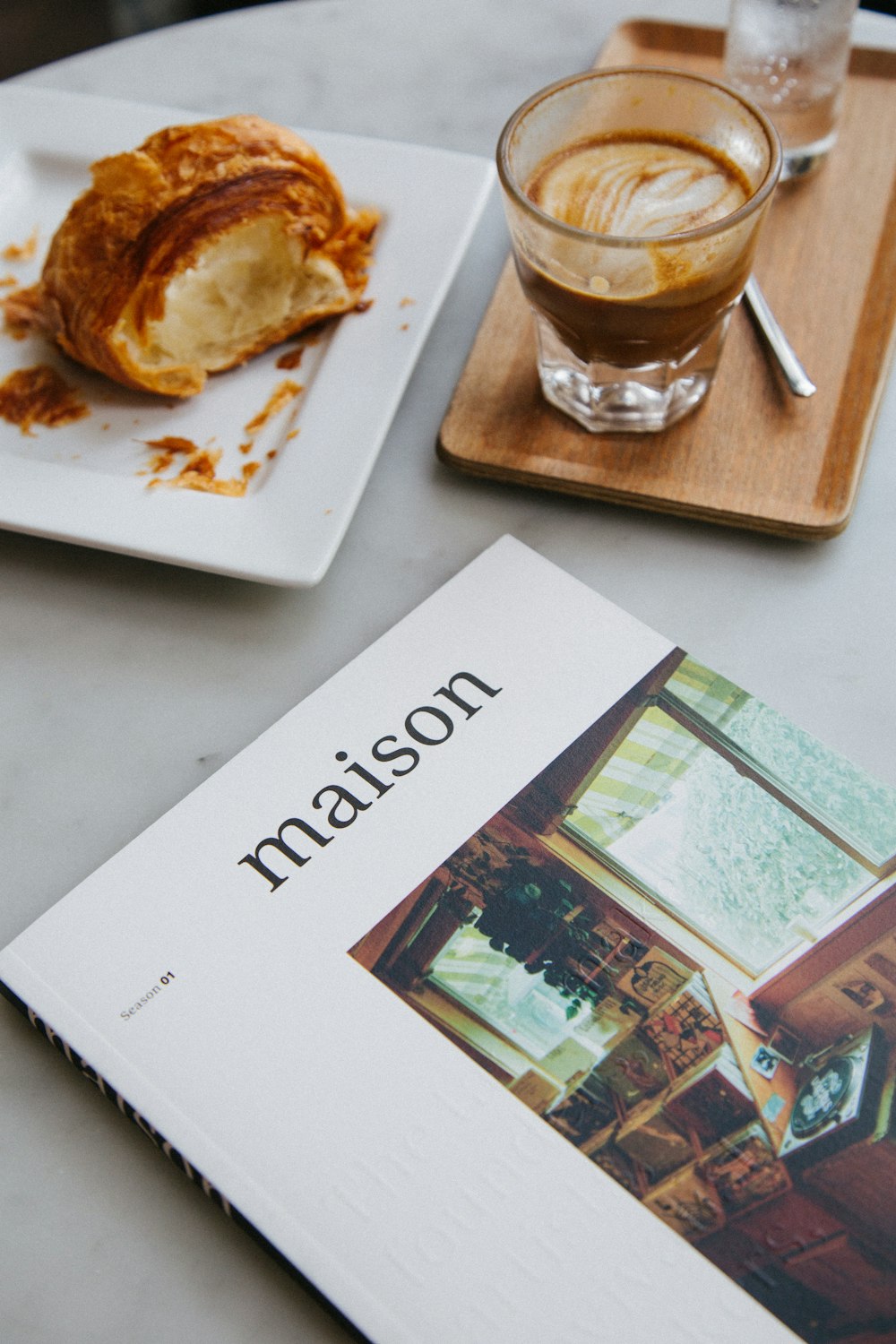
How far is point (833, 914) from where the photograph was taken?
19.7 inches

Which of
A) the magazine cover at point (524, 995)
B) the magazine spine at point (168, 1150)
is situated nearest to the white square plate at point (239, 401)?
the magazine cover at point (524, 995)

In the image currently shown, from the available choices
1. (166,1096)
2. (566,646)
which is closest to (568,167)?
(566,646)

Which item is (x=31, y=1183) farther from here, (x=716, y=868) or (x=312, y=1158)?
(x=716, y=868)

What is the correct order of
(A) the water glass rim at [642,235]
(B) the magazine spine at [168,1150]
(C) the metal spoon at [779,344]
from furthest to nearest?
1. (C) the metal spoon at [779,344]
2. (A) the water glass rim at [642,235]
3. (B) the magazine spine at [168,1150]

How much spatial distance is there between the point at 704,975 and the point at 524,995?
79mm

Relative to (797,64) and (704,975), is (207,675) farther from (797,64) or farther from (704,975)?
(797,64)

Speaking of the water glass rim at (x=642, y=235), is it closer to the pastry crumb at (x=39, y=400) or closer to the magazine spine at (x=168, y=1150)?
the pastry crumb at (x=39, y=400)

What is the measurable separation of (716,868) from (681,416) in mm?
287

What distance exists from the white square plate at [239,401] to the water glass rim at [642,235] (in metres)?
0.13

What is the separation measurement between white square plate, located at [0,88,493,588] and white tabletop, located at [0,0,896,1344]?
0.11ft

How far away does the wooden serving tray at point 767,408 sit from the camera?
25.1 inches

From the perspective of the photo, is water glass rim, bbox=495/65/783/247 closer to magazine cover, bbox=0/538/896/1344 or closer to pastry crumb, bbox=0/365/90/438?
magazine cover, bbox=0/538/896/1344

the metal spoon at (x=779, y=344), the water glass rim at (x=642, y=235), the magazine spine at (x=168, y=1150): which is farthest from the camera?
the metal spoon at (x=779, y=344)

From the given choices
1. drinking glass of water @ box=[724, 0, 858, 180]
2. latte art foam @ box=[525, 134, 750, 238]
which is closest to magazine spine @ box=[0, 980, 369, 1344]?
latte art foam @ box=[525, 134, 750, 238]
